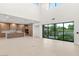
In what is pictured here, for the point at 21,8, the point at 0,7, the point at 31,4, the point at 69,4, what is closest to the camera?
the point at 0,7

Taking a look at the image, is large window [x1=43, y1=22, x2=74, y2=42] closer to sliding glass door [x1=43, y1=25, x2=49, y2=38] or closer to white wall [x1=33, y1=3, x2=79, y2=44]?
sliding glass door [x1=43, y1=25, x2=49, y2=38]

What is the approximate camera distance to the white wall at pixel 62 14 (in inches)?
299

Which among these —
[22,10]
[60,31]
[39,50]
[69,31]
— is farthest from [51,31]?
[39,50]

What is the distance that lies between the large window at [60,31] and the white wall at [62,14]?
0.59 meters

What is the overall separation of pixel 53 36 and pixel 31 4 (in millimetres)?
4621

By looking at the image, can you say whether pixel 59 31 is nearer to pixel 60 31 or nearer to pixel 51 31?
pixel 60 31

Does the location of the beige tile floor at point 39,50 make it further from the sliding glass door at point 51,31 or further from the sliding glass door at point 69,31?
the sliding glass door at point 51,31

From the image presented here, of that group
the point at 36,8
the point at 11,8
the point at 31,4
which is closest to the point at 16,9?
the point at 11,8

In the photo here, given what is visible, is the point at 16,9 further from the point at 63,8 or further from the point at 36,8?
the point at 63,8

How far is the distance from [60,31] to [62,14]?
1.88 m

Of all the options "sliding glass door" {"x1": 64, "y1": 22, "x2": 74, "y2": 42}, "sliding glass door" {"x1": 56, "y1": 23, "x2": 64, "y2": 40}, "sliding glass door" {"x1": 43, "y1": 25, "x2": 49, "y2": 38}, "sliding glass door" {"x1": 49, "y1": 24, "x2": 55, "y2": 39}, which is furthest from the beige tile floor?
"sliding glass door" {"x1": 43, "y1": 25, "x2": 49, "y2": 38}

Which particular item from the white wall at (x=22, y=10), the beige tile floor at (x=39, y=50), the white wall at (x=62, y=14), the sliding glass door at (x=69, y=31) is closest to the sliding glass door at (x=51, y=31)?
the white wall at (x=62, y=14)

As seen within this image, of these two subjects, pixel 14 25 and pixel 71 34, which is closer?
pixel 71 34

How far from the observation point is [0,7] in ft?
24.7
